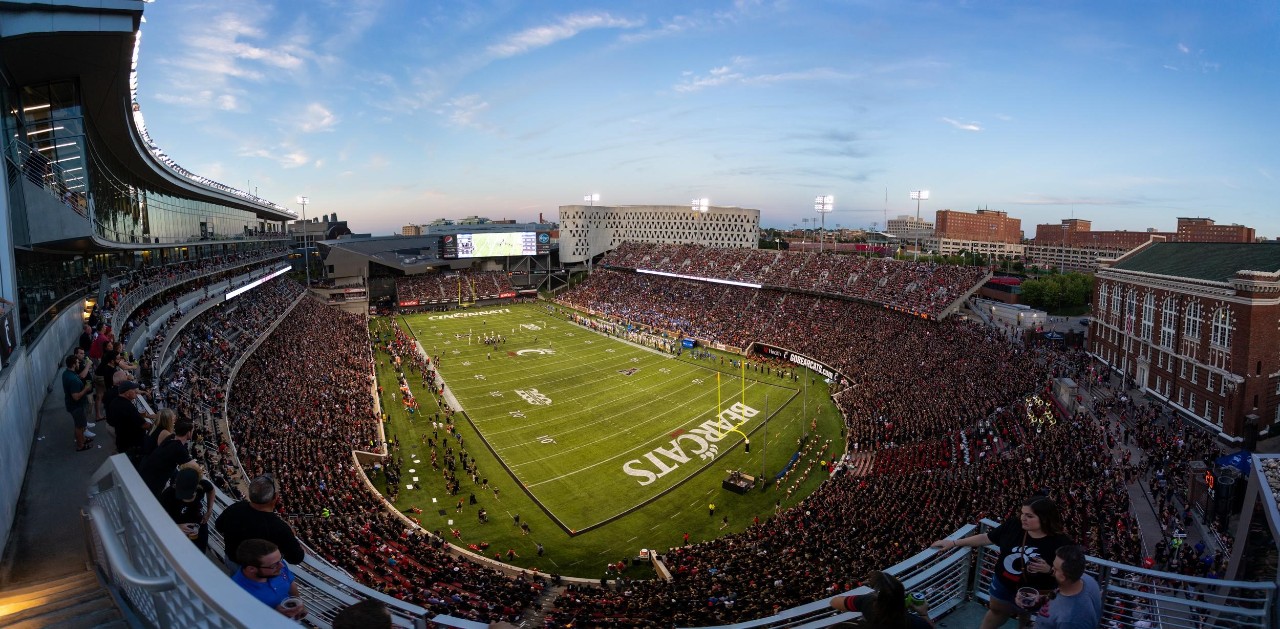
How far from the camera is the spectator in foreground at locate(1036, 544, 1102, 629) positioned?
4391 millimetres

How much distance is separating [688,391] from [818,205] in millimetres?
36156

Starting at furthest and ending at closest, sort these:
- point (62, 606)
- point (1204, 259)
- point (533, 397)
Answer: point (533, 397), point (1204, 259), point (62, 606)

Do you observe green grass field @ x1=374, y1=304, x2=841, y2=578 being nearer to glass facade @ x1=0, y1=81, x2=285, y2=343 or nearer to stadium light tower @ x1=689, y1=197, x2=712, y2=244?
glass facade @ x1=0, y1=81, x2=285, y2=343

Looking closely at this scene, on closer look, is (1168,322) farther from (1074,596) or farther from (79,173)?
(79,173)

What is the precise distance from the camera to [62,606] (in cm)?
489

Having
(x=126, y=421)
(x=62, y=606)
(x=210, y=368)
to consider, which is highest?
(x=126, y=421)

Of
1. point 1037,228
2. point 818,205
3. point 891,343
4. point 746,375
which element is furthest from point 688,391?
point 1037,228

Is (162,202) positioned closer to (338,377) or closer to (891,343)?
(338,377)

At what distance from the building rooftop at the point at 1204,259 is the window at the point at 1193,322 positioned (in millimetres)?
1546

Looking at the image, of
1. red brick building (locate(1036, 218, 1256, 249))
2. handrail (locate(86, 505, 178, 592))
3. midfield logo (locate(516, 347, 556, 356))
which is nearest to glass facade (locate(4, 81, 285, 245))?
handrail (locate(86, 505, 178, 592))

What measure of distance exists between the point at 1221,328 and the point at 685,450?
26016 millimetres

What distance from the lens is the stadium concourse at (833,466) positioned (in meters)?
16.7

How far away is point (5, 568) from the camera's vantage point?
6.36 metres

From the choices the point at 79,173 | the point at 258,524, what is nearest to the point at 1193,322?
the point at 258,524
